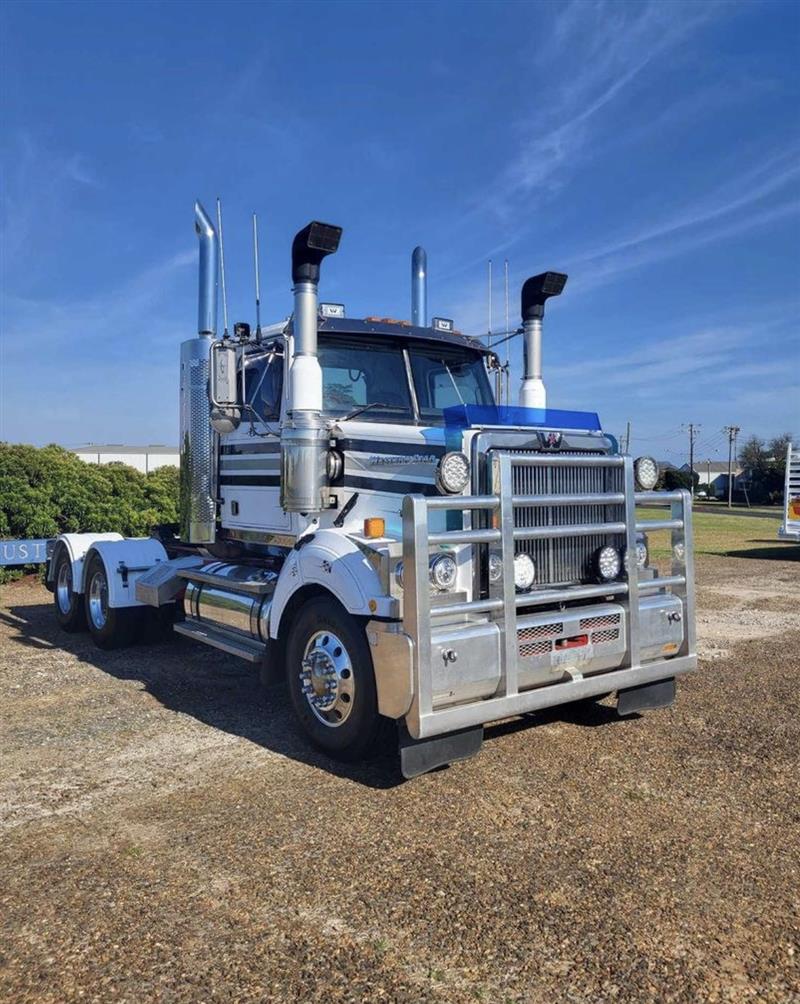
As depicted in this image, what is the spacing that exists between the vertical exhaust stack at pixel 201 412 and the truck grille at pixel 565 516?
3346mm

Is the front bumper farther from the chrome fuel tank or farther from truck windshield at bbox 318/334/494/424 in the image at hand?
truck windshield at bbox 318/334/494/424

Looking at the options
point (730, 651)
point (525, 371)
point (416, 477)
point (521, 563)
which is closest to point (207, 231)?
point (525, 371)

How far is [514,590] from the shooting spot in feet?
15.1

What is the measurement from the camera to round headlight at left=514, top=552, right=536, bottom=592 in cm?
483

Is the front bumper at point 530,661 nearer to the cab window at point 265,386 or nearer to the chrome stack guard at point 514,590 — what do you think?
the chrome stack guard at point 514,590

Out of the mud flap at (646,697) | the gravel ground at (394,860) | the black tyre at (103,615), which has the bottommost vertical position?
the gravel ground at (394,860)

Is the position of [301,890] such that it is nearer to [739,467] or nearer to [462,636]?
[462,636]

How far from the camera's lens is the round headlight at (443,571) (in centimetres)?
460

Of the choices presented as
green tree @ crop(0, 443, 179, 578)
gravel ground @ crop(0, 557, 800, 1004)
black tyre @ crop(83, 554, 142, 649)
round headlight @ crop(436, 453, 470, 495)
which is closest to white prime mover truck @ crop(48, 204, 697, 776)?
round headlight @ crop(436, 453, 470, 495)

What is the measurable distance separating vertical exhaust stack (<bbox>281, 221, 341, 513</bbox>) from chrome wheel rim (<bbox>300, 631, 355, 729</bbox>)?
38.5 inches

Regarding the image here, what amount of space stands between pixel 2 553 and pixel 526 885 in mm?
8759

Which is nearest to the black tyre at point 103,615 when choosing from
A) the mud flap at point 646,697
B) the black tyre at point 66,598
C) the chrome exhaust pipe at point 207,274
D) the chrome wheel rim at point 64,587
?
the black tyre at point 66,598

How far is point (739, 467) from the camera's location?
102 m

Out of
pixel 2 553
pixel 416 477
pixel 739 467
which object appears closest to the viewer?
pixel 416 477
